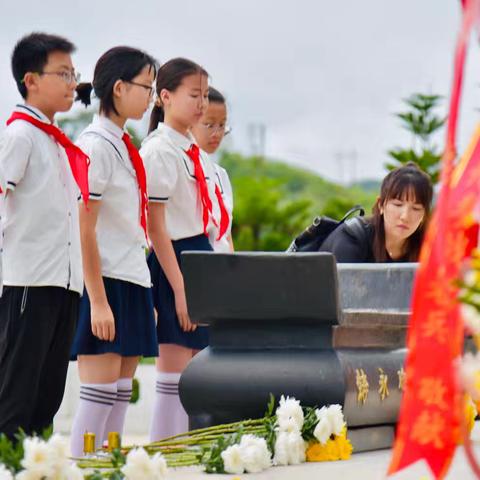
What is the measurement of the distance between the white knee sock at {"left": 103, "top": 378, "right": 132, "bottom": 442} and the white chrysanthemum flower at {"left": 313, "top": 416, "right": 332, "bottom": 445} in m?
0.94

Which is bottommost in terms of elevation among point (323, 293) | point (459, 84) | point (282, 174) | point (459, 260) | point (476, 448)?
point (282, 174)

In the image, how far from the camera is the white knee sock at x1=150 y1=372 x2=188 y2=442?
16.9ft

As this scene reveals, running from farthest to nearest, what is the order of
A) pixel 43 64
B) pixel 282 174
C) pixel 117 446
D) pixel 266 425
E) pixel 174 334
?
pixel 282 174 < pixel 174 334 < pixel 43 64 < pixel 266 425 < pixel 117 446

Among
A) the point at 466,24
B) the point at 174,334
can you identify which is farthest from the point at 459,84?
the point at 174,334

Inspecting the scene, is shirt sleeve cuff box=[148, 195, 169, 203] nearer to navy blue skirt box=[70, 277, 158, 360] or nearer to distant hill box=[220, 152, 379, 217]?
navy blue skirt box=[70, 277, 158, 360]

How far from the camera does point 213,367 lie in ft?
14.5

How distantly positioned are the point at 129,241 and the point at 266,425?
37.9 inches

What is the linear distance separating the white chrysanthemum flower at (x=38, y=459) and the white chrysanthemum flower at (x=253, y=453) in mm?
839

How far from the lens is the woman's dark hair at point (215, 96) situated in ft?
18.8

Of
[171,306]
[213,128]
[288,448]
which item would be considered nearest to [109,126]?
[171,306]

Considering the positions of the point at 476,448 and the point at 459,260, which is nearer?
the point at 459,260

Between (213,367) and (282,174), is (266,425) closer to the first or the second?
(213,367)

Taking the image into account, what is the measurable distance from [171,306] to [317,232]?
739mm

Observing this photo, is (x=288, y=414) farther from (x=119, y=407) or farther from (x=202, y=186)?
(x=202, y=186)
